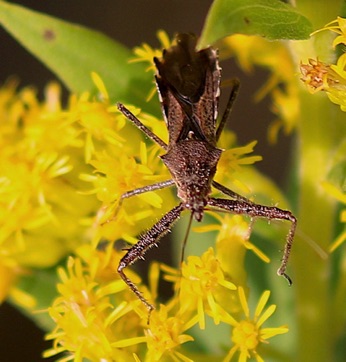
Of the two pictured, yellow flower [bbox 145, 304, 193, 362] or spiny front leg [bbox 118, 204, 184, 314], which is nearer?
yellow flower [bbox 145, 304, 193, 362]

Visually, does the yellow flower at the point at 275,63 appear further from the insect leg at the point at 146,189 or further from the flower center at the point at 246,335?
the flower center at the point at 246,335

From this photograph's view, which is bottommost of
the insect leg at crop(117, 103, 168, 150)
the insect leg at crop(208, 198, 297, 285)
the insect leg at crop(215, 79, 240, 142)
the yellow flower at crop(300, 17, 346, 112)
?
the insect leg at crop(208, 198, 297, 285)

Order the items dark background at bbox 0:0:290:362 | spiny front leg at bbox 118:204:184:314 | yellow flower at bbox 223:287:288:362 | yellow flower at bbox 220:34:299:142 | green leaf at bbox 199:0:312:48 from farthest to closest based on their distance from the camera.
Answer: dark background at bbox 0:0:290:362 < yellow flower at bbox 220:34:299:142 < spiny front leg at bbox 118:204:184:314 < yellow flower at bbox 223:287:288:362 < green leaf at bbox 199:0:312:48

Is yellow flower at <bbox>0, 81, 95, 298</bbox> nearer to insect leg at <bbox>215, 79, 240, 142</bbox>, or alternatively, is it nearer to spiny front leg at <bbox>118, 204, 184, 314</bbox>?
spiny front leg at <bbox>118, 204, 184, 314</bbox>

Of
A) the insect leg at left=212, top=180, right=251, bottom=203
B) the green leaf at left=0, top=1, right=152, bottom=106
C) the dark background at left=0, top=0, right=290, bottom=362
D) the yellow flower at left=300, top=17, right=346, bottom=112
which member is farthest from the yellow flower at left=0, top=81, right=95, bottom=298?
the dark background at left=0, top=0, right=290, bottom=362

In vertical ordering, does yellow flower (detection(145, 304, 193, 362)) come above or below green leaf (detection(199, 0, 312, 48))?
below

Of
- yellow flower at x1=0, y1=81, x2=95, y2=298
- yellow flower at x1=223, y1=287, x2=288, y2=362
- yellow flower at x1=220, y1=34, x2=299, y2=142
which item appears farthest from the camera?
yellow flower at x1=220, y1=34, x2=299, y2=142
